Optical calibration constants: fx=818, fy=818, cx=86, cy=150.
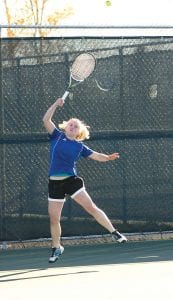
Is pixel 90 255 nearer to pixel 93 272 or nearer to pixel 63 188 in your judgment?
pixel 63 188

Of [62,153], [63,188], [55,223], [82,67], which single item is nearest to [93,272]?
[55,223]

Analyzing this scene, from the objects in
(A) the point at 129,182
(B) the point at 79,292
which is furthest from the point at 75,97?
(B) the point at 79,292

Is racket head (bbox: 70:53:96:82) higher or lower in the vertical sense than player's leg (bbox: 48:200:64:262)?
higher

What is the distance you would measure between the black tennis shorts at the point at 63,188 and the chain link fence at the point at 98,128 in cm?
103

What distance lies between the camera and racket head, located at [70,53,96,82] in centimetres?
915

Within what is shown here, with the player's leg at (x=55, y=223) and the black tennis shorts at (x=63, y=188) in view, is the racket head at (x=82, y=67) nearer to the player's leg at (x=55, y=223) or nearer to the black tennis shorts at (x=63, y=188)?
the black tennis shorts at (x=63, y=188)

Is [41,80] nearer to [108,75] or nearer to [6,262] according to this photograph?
[108,75]

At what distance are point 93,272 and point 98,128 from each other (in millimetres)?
2359

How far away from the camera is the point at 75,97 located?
970cm

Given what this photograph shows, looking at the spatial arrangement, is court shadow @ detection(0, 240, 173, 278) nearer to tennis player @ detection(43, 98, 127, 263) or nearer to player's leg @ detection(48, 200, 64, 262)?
player's leg @ detection(48, 200, 64, 262)

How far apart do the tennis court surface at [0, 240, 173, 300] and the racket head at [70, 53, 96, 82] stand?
6.55ft

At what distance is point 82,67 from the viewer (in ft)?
30.2

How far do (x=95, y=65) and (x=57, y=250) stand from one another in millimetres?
2376

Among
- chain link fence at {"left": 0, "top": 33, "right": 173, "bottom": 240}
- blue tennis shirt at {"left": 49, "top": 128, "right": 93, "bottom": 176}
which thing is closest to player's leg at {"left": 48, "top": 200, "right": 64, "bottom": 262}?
blue tennis shirt at {"left": 49, "top": 128, "right": 93, "bottom": 176}
